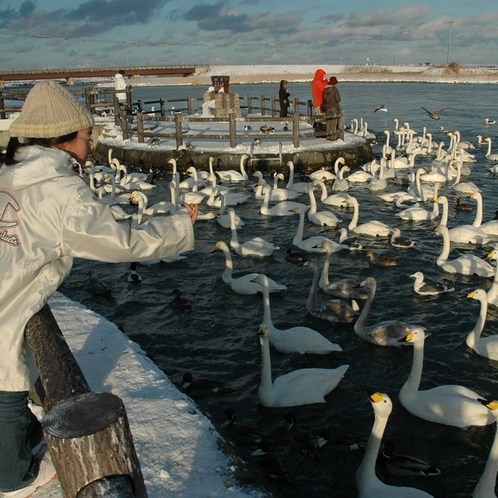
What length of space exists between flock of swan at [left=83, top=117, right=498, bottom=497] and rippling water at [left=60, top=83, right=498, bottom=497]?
5.2 inches

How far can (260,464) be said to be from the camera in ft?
17.9

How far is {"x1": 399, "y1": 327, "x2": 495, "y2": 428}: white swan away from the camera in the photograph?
632 centimetres

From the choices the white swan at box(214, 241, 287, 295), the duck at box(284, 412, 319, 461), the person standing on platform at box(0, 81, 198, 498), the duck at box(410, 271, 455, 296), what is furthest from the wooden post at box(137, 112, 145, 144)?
the person standing on platform at box(0, 81, 198, 498)

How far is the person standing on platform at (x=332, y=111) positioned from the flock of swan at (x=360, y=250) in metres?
2.30

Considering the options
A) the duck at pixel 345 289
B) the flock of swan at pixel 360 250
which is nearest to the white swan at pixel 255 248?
the flock of swan at pixel 360 250

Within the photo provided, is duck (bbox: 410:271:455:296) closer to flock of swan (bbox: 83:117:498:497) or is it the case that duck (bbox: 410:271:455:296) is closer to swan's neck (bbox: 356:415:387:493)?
flock of swan (bbox: 83:117:498:497)

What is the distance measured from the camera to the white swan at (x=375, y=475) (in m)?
5.00

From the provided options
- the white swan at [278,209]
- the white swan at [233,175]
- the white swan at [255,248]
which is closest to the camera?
the white swan at [255,248]

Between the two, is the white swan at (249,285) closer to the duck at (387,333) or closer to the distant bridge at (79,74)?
the duck at (387,333)

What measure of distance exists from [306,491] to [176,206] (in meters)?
10.8

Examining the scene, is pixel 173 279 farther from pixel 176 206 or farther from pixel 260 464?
pixel 260 464

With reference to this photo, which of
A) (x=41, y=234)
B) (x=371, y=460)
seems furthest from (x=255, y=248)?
(x=41, y=234)

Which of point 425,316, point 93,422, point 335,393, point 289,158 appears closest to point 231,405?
point 335,393

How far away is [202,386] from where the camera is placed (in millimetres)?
7082
